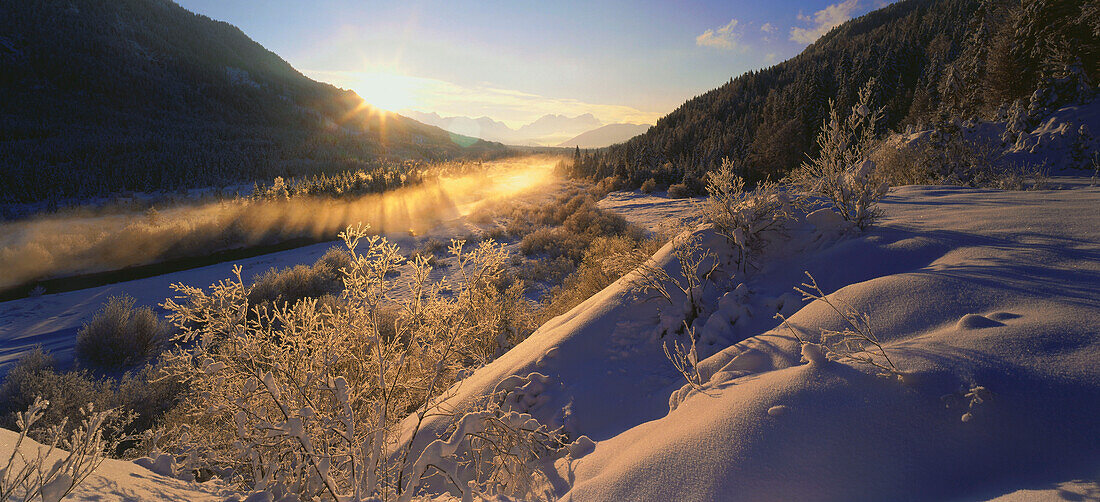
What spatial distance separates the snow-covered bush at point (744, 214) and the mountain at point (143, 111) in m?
34.8

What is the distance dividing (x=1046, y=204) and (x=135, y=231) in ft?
67.2

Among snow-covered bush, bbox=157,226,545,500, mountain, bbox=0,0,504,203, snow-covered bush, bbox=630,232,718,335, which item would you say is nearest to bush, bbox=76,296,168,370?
snow-covered bush, bbox=157,226,545,500

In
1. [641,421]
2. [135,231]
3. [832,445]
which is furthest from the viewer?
[135,231]

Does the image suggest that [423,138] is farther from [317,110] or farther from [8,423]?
[8,423]

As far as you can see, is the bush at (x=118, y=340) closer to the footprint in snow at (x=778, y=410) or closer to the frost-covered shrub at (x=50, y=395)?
the frost-covered shrub at (x=50, y=395)

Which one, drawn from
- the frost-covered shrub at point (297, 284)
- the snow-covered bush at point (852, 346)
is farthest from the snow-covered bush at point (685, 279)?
the frost-covered shrub at point (297, 284)

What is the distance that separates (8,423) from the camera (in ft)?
14.5

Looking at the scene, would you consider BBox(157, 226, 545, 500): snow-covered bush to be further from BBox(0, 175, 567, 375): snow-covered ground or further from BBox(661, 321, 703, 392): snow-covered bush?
BBox(0, 175, 567, 375): snow-covered ground

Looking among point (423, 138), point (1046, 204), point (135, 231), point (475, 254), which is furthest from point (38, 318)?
point (423, 138)

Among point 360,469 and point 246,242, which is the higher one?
point 360,469

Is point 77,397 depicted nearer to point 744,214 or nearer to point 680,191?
point 744,214

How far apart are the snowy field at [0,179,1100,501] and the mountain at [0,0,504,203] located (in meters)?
34.2

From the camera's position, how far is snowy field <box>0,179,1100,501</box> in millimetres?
1488

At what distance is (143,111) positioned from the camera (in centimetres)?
4184
